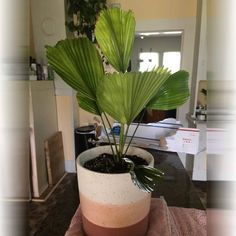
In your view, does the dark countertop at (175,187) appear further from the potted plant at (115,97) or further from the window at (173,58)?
the window at (173,58)

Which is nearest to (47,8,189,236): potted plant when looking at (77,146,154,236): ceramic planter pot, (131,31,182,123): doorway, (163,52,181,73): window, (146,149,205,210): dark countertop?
(77,146,154,236): ceramic planter pot

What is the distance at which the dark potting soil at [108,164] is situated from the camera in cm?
43

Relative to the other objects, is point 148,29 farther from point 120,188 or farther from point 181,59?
point 120,188

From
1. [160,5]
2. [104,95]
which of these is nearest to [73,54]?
[104,95]

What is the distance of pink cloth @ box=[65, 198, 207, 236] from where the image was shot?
1.54 ft

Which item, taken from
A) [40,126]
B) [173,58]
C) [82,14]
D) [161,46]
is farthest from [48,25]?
[173,58]

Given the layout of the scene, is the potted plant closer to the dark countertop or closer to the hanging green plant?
the dark countertop

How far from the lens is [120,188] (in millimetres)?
378

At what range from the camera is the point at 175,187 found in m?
0.76

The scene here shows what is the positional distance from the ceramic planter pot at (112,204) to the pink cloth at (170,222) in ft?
0.17

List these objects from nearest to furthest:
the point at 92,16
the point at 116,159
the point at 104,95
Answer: the point at 104,95 < the point at 116,159 < the point at 92,16

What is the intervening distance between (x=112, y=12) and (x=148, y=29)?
1.83 meters

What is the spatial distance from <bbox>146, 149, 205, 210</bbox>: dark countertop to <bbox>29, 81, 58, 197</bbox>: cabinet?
119 centimetres

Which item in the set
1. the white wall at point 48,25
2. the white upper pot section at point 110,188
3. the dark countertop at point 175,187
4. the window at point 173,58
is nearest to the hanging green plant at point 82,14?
the white wall at point 48,25
